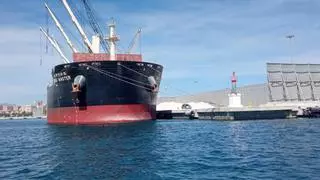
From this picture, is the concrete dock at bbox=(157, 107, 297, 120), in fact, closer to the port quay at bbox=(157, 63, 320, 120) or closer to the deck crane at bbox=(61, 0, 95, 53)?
the port quay at bbox=(157, 63, 320, 120)

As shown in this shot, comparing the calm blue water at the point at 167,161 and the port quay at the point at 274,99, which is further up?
the port quay at the point at 274,99

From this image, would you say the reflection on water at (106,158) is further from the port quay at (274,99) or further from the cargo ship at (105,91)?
the port quay at (274,99)

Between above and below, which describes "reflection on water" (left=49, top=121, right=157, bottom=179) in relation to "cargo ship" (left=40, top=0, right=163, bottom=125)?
below

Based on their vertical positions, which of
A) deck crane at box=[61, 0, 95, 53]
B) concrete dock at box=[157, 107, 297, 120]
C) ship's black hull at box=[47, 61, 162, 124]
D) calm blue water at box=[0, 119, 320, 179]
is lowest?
calm blue water at box=[0, 119, 320, 179]

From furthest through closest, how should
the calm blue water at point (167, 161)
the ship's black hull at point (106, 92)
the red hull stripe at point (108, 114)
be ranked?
the ship's black hull at point (106, 92)
the red hull stripe at point (108, 114)
the calm blue water at point (167, 161)

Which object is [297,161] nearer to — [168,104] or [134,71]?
[134,71]

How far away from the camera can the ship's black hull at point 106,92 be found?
191 feet

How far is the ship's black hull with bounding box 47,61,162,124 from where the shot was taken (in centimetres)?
5809

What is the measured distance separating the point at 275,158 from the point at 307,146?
653cm

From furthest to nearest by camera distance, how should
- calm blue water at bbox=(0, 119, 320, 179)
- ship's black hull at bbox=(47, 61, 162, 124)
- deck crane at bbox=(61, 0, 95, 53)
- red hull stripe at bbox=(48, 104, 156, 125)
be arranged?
deck crane at bbox=(61, 0, 95, 53), ship's black hull at bbox=(47, 61, 162, 124), red hull stripe at bbox=(48, 104, 156, 125), calm blue water at bbox=(0, 119, 320, 179)

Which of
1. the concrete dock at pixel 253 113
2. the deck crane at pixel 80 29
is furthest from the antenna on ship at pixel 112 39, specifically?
the concrete dock at pixel 253 113

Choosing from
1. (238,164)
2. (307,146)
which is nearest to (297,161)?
(238,164)

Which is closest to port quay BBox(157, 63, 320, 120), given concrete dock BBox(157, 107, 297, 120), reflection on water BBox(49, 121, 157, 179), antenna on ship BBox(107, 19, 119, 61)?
concrete dock BBox(157, 107, 297, 120)

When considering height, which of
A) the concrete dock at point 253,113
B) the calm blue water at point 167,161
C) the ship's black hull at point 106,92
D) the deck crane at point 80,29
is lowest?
the calm blue water at point 167,161
